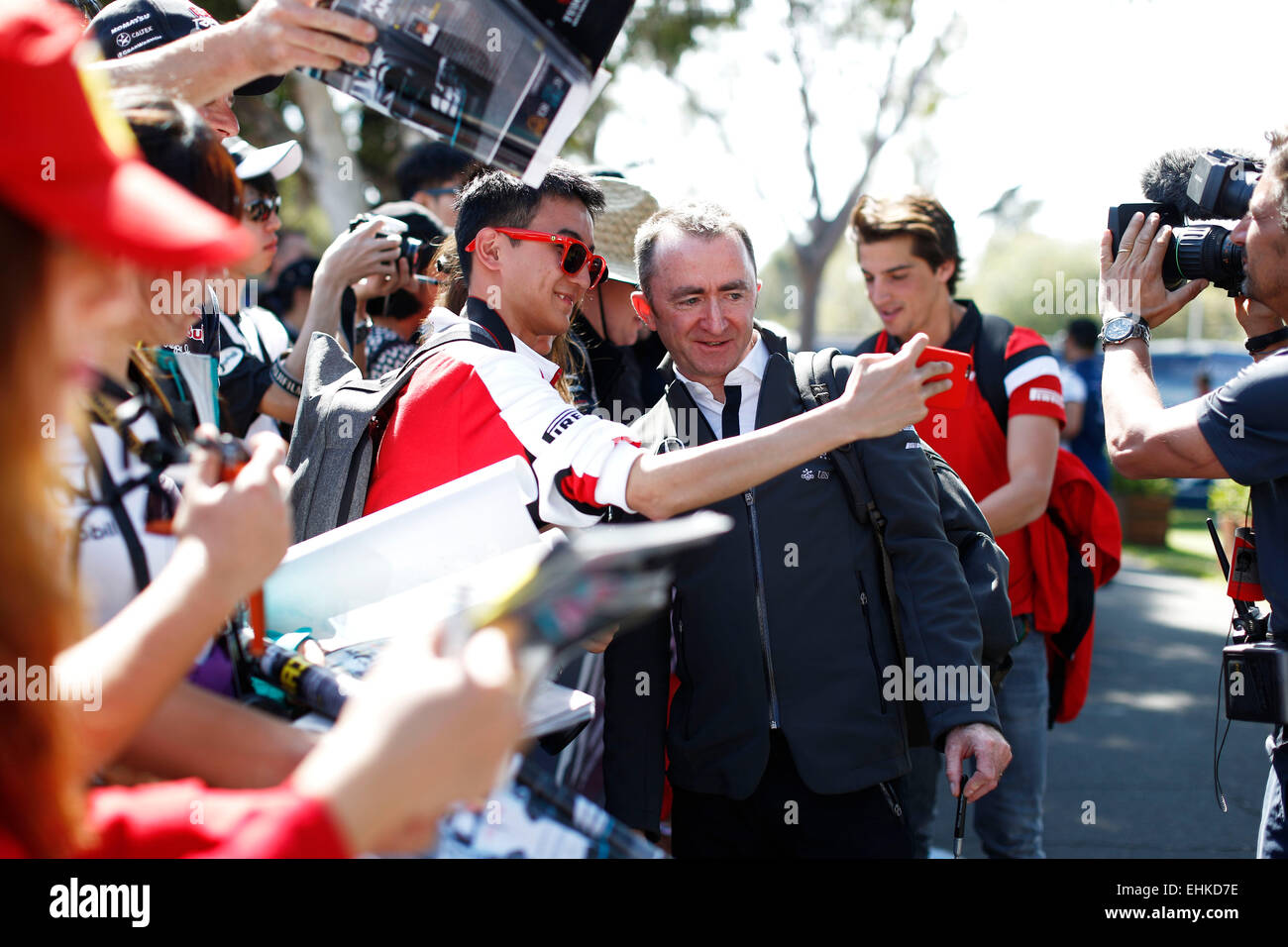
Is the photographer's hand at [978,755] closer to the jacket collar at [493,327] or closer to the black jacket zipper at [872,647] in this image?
the black jacket zipper at [872,647]

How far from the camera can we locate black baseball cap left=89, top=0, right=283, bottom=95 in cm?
242

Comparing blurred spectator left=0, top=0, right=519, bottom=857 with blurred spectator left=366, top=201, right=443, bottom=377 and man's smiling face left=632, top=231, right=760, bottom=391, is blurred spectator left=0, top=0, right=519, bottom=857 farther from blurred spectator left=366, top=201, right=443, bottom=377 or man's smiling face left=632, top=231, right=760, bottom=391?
blurred spectator left=366, top=201, right=443, bottom=377

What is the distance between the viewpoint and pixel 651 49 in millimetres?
14125

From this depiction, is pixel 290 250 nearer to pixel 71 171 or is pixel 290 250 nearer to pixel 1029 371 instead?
pixel 1029 371

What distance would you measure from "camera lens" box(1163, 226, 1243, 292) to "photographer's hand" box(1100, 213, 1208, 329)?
0.03 metres

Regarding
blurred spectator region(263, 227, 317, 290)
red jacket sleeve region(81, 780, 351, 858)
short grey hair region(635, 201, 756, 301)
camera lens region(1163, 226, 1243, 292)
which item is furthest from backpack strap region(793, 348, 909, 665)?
blurred spectator region(263, 227, 317, 290)

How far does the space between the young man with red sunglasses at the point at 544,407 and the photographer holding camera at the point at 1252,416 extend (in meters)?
0.73

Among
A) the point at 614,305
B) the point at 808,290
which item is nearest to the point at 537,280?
the point at 614,305

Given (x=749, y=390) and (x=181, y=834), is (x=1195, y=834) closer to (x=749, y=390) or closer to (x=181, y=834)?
(x=749, y=390)

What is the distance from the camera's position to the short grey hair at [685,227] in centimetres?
285

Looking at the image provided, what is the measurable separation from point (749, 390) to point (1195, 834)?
3.92 metres

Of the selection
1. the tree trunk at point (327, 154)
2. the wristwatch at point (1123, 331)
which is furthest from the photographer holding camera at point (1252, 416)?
the tree trunk at point (327, 154)

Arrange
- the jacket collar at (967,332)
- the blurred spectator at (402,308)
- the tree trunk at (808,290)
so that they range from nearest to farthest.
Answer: the jacket collar at (967,332)
the blurred spectator at (402,308)
the tree trunk at (808,290)

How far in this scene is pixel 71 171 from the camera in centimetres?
103
